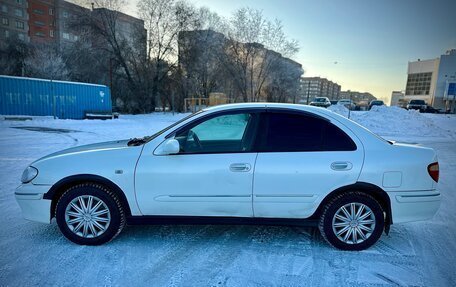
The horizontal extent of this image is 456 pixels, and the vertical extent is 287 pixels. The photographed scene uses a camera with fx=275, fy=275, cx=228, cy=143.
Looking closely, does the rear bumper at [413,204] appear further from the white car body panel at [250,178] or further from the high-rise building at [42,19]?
the high-rise building at [42,19]

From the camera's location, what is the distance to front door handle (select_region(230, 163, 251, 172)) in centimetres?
304

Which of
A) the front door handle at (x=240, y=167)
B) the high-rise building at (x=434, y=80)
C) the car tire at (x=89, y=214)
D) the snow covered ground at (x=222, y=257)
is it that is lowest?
the snow covered ground at (x=222, y=257)

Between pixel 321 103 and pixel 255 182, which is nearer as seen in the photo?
pixel 255 182

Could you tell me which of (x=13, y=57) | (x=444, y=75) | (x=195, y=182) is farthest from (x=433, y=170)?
(x=444, y=75)

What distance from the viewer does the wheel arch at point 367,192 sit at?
3082mm

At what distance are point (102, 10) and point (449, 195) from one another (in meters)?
36.9

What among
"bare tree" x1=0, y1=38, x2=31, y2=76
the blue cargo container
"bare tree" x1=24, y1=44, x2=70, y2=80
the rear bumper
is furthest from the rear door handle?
"bare tree" x1=0, y1=38, x2=31, y2=76

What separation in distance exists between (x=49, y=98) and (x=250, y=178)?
21.6 meters

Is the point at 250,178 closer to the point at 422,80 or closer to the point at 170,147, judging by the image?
the point at 170,147

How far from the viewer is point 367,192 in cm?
317

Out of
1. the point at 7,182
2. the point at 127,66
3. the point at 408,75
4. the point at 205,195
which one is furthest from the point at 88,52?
the point at 408,75

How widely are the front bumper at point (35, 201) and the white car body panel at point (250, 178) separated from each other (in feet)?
0.04

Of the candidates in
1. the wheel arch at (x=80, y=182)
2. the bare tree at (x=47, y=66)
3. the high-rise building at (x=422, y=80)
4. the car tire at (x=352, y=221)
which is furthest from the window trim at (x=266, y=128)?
the high-rise building at (x=422, y=80)

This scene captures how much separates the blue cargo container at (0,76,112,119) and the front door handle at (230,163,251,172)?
69.3ft
